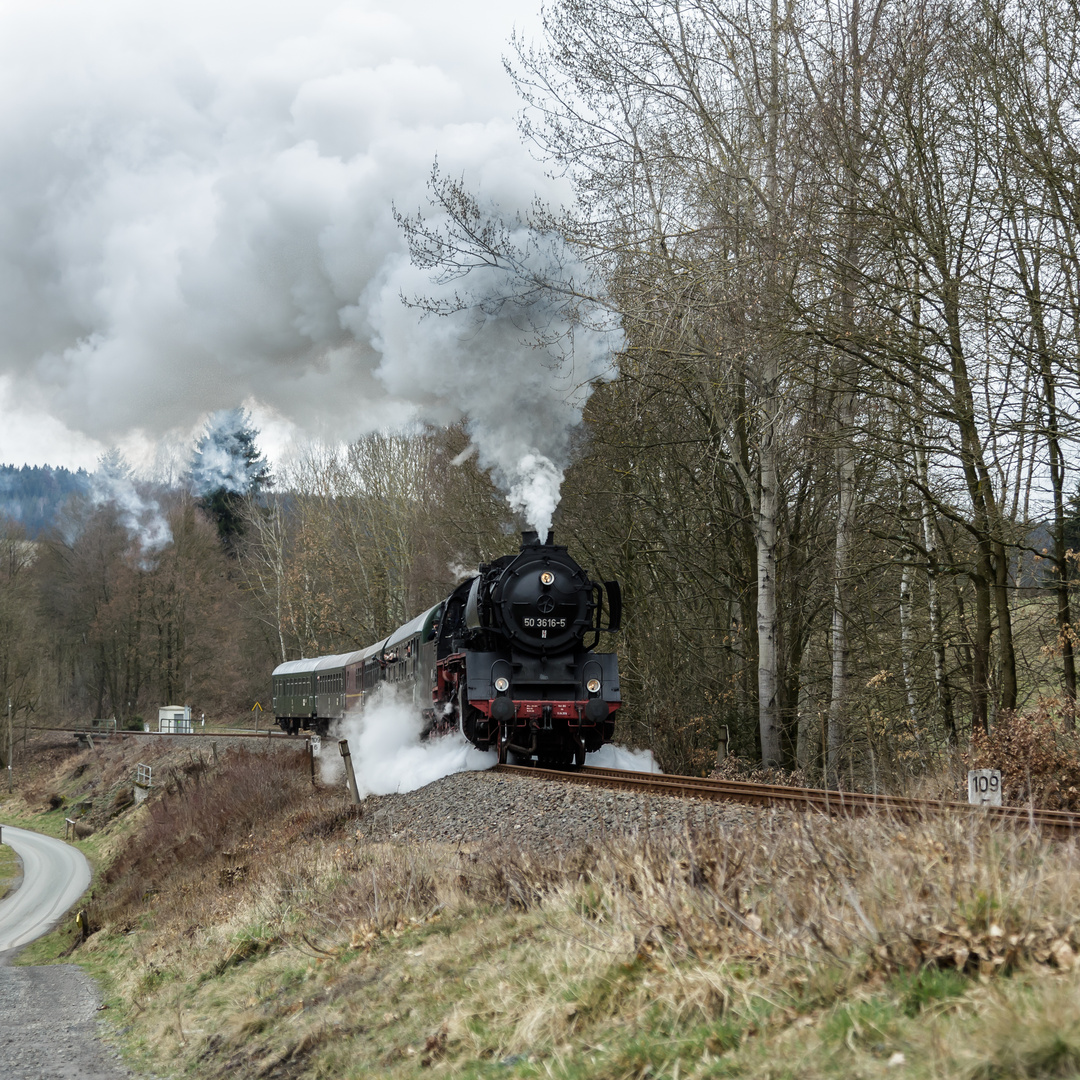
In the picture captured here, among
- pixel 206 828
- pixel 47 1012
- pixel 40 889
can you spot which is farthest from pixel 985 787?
pixel 40 889

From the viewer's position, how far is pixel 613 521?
78.7 feet

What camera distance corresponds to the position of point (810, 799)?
7129 mm

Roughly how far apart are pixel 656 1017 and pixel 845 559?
1175cm

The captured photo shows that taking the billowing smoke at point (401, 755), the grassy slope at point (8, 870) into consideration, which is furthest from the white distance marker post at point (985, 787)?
the grassy slope at point (8, 870)

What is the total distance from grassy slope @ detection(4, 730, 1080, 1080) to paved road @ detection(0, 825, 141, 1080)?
2.01ft

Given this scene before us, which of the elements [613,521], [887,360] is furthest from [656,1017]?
[613,521]

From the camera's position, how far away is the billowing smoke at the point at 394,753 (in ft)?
54.9

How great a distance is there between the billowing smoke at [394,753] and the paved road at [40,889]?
388 inches

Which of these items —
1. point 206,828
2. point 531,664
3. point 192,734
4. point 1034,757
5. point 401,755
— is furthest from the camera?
point 192,734

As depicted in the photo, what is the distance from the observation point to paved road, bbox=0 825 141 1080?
9320 mm

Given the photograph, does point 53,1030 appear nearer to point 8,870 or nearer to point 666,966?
point 666,966

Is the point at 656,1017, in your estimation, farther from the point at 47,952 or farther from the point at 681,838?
the point at 47,952

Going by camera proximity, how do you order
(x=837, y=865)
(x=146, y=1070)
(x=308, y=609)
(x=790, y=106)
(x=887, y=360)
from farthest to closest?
(x=308, y=609)
(x=790, y=106)
(x=887, y=360)
(x=146, y=1070)
(x=837, y=865)

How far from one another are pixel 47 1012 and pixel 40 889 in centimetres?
2111
